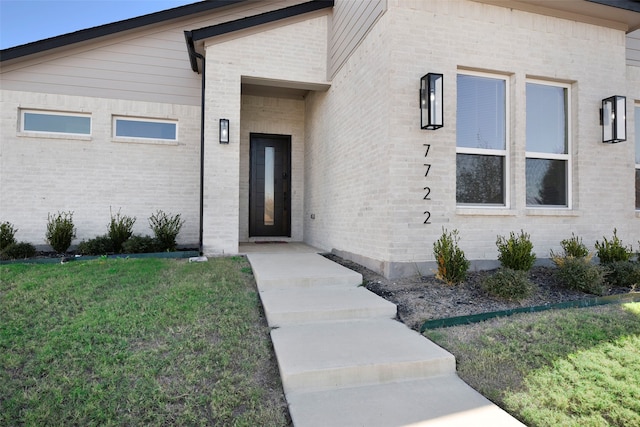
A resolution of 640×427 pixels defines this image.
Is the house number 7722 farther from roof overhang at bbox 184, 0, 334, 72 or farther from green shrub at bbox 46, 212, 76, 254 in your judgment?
green shrub at bbox 46, 212, 76, 254

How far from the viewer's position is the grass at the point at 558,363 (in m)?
2.16

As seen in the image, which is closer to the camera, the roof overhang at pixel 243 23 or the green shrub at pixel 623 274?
the green shrub at pixel 623 274

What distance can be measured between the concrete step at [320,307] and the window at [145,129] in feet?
17.5

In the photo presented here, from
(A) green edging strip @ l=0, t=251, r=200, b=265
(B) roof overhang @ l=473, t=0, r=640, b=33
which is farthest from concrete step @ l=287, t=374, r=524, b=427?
(B) roof overhang @ l=473, t=0, r=640, b=33

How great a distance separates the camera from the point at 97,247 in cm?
651

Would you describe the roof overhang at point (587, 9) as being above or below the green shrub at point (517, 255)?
above

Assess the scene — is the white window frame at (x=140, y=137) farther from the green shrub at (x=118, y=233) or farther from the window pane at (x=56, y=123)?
the green shrub at (x=118, y=233)

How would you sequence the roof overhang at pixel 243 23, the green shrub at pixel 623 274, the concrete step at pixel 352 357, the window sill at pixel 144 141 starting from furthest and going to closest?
the window sill at pixel 144 141
the roof overhang at pixel 243 23
the green shrub at pixel 623 274
the concrete step at pixel 352 357

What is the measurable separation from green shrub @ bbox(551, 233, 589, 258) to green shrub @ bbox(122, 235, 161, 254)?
22.0 ft

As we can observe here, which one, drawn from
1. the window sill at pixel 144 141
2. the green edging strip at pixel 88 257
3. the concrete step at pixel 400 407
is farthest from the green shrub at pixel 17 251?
the concrete step at pixel 400 407

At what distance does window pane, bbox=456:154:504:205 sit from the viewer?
16.1 ft

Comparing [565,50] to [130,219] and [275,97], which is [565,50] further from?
[130,219]

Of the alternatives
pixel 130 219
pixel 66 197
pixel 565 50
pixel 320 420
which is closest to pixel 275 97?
pixel 130 219

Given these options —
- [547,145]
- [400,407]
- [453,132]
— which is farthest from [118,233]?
[547,145]
